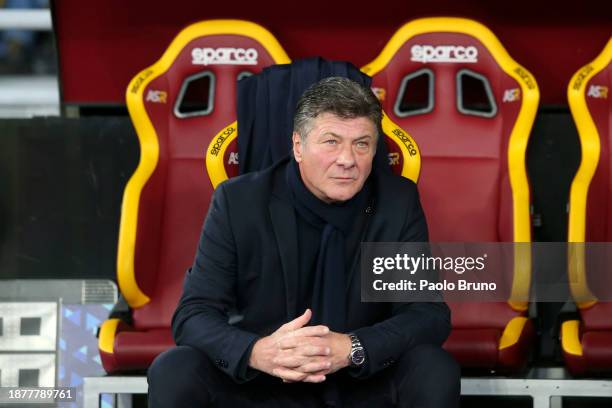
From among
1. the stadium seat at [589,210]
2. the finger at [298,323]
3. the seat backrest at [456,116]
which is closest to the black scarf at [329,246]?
the finger at [298,323]

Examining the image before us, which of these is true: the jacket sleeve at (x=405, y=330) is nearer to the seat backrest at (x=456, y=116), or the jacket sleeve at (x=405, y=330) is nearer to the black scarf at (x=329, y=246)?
the black scarf at (x=329, y=246)

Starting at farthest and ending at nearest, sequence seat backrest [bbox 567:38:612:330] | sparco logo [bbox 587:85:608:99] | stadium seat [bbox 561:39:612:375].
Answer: sparco logo [bbox 587:85:608:99]
seat backrest [bbox 567:38:612:330]
stadium seat [bbox 561:39:612:375]

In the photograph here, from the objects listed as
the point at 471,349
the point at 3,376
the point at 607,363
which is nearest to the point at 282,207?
the point at 471,349

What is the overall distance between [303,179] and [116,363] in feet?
2.78

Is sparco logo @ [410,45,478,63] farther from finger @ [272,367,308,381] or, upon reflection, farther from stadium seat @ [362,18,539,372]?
finger @ [272,367,308,381]

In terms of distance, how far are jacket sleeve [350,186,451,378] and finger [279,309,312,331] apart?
0.11 m

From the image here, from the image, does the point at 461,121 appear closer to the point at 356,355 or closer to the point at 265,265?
the point at 265,265

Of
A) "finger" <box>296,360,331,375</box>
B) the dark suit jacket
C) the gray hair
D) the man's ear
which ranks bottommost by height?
"finger" <box>296,360,331,375</box>

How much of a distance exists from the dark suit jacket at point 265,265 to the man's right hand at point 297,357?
100mm

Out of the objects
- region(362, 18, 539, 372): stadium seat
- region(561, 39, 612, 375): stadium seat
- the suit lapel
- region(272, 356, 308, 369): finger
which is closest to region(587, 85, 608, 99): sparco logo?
region(561, 39, 612, 375): stadium seat

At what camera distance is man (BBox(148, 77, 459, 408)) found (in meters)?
2.43

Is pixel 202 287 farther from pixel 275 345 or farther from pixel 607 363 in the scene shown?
pixel 607 363

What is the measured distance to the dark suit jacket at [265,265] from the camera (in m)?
2.57

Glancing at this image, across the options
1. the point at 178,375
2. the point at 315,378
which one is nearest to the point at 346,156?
the point at 315,378
